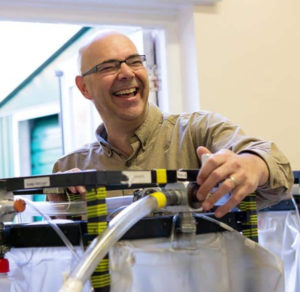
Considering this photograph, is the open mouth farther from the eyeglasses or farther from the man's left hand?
the man's left hand

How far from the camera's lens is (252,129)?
7.02 ft

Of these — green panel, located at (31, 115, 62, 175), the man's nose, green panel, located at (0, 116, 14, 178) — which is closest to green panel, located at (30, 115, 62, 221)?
green panel, located at (31, 115, 62, 175)

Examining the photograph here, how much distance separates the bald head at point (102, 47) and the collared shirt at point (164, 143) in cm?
19

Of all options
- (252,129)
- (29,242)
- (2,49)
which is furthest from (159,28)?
(2,49)

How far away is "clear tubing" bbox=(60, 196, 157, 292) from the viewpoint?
0.57 meters

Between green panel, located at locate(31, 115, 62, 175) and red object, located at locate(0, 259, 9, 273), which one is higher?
green panel, located at locate(31, 115, 62, 175)

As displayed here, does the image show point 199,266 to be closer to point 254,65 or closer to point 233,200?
point 233,200

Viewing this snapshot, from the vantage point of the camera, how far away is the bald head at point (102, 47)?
1.54 metres

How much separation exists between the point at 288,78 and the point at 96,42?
982 mm

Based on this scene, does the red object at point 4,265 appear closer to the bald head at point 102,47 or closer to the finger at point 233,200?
the finger at point 233,200

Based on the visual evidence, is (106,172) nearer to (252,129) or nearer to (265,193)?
(265,193)

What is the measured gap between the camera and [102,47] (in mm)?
1557

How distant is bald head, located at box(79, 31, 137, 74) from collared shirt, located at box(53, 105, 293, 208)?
19 centimetres

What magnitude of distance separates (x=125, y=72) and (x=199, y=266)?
2.61ft
